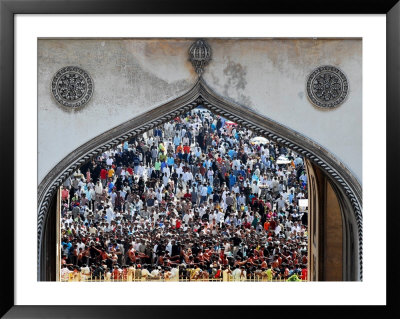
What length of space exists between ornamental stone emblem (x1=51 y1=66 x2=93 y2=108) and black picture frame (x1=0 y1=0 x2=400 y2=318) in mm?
3292

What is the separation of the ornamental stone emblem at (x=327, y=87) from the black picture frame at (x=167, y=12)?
3211 mm

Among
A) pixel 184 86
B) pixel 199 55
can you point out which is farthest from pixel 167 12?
pixel 184 86

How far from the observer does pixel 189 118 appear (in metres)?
19.0

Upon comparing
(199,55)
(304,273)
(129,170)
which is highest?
(199,55)

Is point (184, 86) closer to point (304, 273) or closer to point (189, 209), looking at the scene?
point (304, 273)

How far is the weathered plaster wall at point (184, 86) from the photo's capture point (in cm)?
871

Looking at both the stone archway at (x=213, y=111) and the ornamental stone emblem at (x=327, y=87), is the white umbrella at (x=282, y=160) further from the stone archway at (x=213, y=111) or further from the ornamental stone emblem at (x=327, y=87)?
the ornamental stone emblem at (x=327, y=87)

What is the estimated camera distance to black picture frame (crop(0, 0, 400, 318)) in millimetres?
5172

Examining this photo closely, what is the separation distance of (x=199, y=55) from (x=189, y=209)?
746cm

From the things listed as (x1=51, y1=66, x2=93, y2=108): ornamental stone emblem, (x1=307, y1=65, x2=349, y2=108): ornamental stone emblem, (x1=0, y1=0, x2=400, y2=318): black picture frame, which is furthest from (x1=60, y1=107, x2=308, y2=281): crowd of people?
(x1=0, y1=0, x2=400, y2=318): black picture frame

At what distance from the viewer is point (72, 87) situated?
870 cm

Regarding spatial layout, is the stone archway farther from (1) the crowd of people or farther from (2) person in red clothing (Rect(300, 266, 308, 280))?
(2) person in red clothing (Rect(300, 266, 308, 280))
